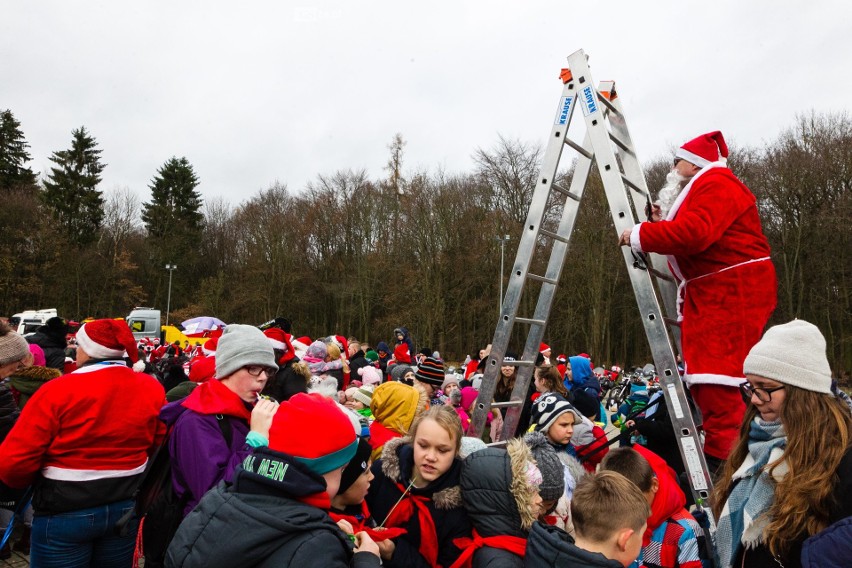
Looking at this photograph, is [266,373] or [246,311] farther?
[246,311]

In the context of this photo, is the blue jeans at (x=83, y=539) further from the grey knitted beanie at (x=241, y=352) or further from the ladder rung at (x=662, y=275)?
the ladder rung at (x=662, y=275)

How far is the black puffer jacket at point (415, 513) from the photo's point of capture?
8.68ft

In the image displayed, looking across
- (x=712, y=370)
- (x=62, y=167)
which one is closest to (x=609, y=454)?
(x=712, y=370)

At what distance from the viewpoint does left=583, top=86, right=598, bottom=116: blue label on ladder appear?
3.68m

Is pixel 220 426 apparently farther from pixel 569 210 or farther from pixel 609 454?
pixel 569 210

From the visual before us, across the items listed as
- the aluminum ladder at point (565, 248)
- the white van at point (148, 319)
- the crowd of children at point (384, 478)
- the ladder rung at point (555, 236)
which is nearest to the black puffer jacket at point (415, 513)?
the crowd of children at point (384, 478)

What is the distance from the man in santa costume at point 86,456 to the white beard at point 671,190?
332cm

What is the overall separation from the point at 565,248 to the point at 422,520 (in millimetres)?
2346

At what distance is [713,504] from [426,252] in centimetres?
3087

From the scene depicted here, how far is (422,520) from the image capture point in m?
2.73

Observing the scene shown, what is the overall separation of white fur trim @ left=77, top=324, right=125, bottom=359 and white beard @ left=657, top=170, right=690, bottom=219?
3.43 metres

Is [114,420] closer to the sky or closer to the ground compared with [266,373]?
closer to the ground

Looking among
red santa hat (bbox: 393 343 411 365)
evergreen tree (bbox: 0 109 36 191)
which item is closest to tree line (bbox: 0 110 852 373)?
evergreen tree (bbox: 0 109 36 191)

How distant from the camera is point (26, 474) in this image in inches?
116
